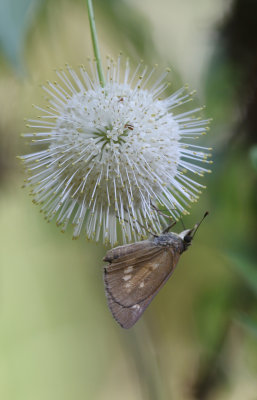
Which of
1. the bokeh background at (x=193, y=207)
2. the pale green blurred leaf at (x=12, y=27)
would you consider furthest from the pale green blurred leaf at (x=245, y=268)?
the pale green blurred leaf at (x=12, y=27)

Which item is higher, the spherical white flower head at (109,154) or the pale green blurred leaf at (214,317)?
the spherical white flower head at (109,154)

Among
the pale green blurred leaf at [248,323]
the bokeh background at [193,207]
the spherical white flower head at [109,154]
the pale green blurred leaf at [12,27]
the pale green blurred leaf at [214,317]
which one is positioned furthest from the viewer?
the pale green blurred leaf at [214,317]

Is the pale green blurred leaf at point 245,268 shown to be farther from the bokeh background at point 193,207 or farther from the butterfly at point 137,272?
the butterfly at point 137,272

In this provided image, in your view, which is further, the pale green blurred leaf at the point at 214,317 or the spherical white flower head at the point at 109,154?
the pale green blurred leaf at the point at 214,317

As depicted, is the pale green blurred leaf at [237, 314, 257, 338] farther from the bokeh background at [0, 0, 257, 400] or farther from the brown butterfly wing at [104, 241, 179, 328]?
the brown butterfly wing at [104, 241, 179, 328]

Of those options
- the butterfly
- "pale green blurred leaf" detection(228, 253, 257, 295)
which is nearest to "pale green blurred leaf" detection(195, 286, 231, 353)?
"pale green blurred leaf" detection(228, 253, 257, 295)
